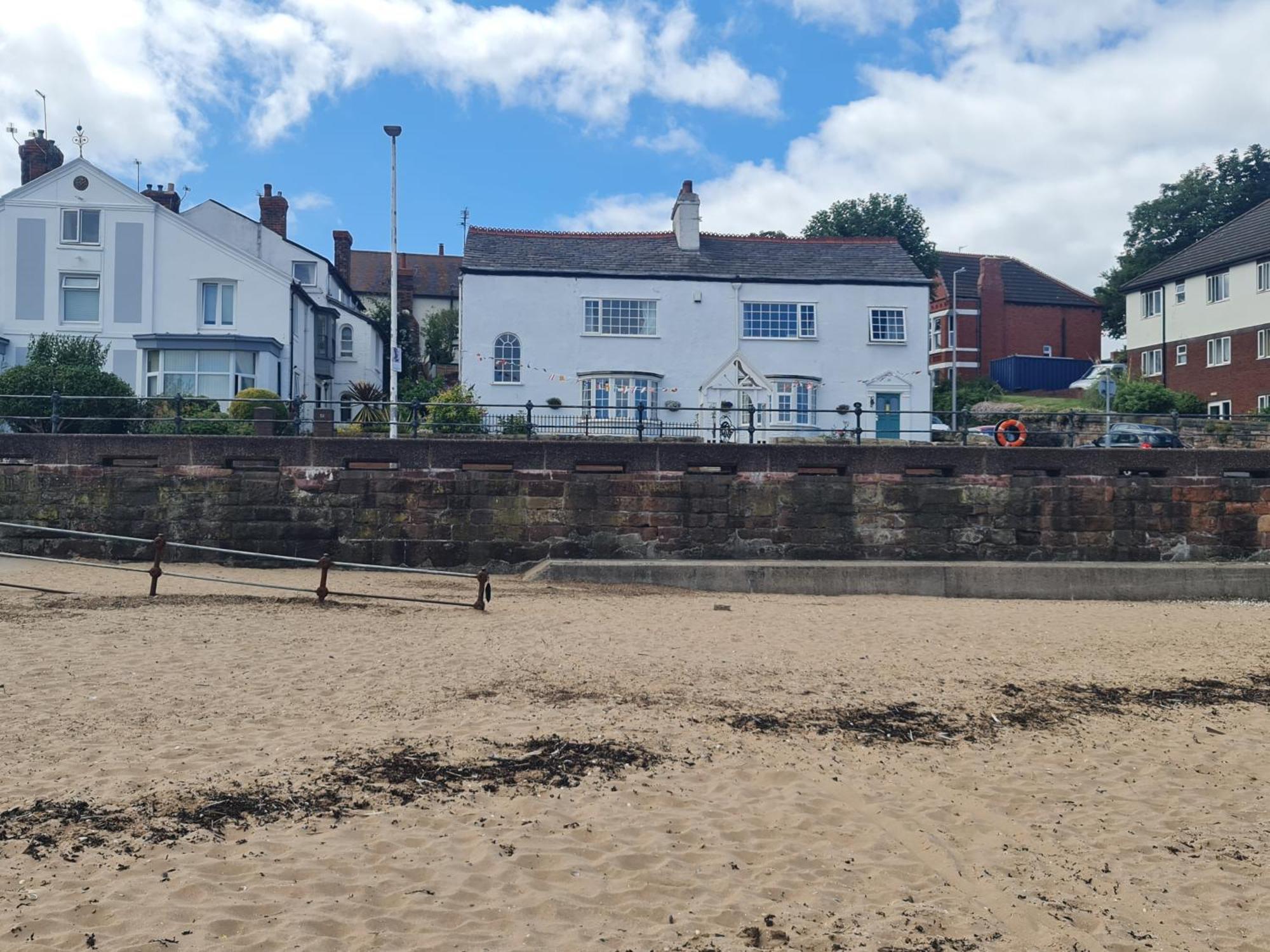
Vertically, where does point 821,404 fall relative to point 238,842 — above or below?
above

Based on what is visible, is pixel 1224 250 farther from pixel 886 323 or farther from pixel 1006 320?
pixel 886 323

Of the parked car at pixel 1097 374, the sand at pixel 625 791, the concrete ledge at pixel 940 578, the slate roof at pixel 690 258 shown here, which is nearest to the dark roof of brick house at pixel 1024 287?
the parked car at pixel 1097 374

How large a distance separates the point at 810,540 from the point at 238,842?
14457 millimetres

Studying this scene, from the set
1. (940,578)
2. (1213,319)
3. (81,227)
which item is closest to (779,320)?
(940,578)

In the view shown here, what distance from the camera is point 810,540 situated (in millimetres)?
18969

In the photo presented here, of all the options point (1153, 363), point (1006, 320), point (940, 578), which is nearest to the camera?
point (940, 578)

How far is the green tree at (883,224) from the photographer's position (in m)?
56.5

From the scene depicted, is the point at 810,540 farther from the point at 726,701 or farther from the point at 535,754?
the point at 535,754

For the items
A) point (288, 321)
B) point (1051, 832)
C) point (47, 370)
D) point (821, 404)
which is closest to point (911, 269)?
point (821, 404)

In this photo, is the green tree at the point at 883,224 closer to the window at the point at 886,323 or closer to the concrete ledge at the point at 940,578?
the window at the point at 886,323

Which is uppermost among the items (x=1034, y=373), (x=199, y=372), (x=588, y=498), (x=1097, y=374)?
(x=1034, y=373)

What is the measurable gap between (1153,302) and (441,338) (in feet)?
106

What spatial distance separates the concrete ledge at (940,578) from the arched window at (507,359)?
14763 millimetres

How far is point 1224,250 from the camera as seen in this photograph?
41969 millimetres
